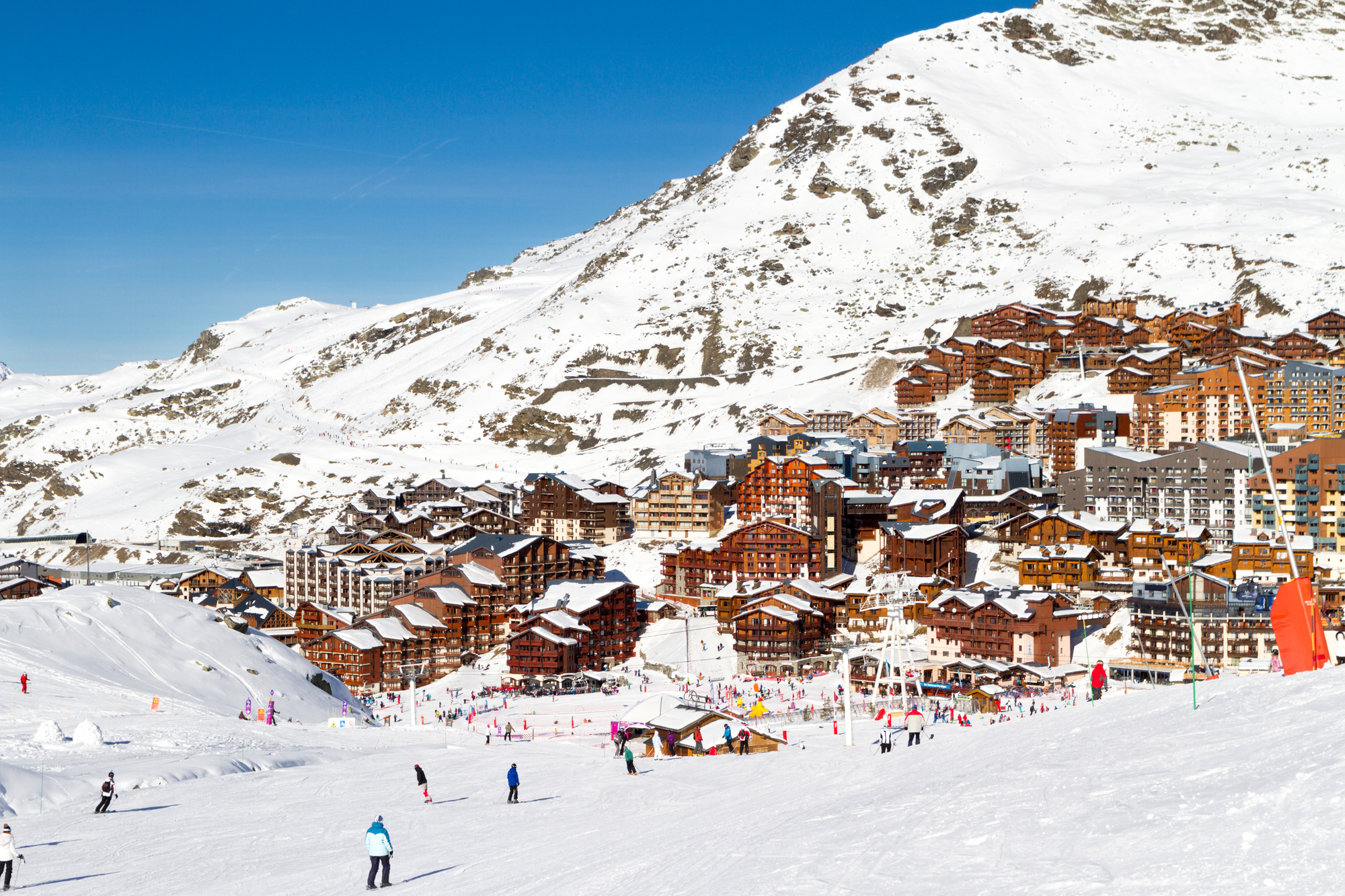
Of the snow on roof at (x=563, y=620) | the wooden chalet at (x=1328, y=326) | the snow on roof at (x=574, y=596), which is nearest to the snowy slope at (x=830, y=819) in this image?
the snow on roof at (x=563, y=620)

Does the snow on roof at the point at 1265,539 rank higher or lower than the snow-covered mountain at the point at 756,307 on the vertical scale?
lower

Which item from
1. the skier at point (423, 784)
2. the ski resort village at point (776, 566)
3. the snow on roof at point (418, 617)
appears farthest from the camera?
the snow on roof at point (418, 617)

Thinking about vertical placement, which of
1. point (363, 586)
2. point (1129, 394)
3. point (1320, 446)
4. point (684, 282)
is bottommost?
point (363, 586)

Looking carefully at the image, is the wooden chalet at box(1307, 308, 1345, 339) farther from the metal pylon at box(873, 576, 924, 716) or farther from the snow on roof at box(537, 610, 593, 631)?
the snow on roof at box(537, 610, 593, 631)

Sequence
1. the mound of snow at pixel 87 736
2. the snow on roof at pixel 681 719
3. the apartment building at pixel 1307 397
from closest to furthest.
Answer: the mound of snow at pixel 87 736 → the snow on roof at pixel 681 719 → the apartment building at pixel 1307 397

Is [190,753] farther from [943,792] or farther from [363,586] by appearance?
[363,586]

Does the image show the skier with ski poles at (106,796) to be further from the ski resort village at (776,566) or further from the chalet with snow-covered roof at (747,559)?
the chalet with snow-covered roof at (747,559)

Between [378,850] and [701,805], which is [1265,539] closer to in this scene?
[701,805]

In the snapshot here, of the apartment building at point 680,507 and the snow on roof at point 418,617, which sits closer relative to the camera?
the snow on roof at point 418,617

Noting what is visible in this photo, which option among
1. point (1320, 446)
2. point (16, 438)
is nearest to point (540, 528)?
point (1320, 446)
